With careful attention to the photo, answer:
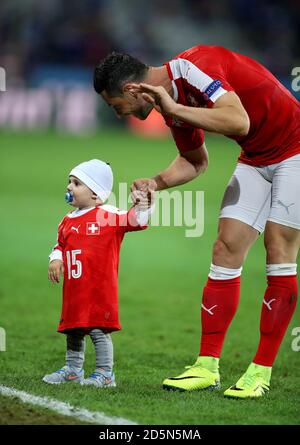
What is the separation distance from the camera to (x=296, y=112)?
5.63 m

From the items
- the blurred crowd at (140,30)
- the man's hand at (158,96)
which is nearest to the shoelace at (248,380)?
the man's hand at (158,96)

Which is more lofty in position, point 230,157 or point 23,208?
point 230,157

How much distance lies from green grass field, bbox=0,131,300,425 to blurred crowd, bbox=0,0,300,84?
11.9 meters

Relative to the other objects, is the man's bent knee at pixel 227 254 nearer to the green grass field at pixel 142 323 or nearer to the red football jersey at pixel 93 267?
the red football jersey at pixel 93 267

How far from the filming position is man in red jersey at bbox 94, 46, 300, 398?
17.3 ft

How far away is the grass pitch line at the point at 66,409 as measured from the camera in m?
4.66

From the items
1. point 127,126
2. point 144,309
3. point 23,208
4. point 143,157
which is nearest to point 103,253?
point 144,309

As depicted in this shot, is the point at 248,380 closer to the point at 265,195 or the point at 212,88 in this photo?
the point at 265,195

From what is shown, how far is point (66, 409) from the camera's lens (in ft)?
15.9

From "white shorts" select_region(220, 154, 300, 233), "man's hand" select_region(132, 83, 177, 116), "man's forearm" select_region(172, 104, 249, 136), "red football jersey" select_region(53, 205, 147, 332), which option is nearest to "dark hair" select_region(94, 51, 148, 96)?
"man's hand" select_region(132, 83, 177, 116)

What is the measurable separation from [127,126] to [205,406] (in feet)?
71.4

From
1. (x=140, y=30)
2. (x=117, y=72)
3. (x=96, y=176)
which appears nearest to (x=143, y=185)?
(x=96, y=176)

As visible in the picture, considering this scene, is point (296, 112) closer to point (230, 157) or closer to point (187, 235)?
point (187, 235)

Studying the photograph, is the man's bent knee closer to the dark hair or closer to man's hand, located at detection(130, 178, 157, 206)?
man's hand, located at detection(130, 178, 157, 206)
